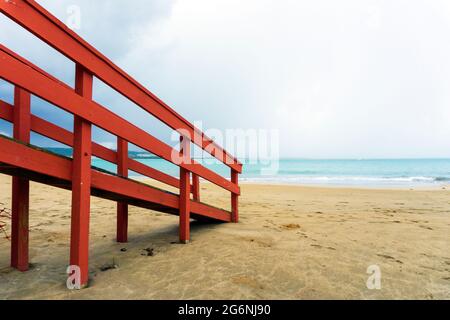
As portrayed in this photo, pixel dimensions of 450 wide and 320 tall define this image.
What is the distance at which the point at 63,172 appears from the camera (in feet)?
7.27

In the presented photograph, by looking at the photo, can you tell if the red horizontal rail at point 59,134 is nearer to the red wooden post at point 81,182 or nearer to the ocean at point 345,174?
the ocean at point 345,174

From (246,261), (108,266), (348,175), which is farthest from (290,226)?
(348,175)

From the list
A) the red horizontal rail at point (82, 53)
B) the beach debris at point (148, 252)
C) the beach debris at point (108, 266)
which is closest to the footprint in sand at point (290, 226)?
the beach debris at point (148, 252)

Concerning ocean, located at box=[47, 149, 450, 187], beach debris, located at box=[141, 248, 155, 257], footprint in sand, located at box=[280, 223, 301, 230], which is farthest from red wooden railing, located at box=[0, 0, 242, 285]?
footprint in sand, located at box=[280, 223, 301, 230]

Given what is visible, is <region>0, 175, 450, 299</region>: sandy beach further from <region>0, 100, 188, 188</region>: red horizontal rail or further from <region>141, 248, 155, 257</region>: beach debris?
<region>0, 100, 188, 188</region>: red horizontal rail

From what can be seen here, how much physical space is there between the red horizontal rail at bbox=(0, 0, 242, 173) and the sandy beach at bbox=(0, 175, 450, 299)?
1.63 m

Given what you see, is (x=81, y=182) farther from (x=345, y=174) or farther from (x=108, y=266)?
(x=345, y=174)

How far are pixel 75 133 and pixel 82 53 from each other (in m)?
0.65

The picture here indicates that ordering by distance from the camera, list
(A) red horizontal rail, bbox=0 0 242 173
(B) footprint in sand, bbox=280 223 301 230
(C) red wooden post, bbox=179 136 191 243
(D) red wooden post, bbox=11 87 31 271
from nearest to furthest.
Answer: (A) red horizontal rail, bbox=0 0 242 173
(D) red wooden post, bbox=11 87 31 271
(C) red wooden post, bbox=179 136 191 243
(B) footprint in sand, bbox=280 223 301 230

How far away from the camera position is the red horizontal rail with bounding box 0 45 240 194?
1827 mm
